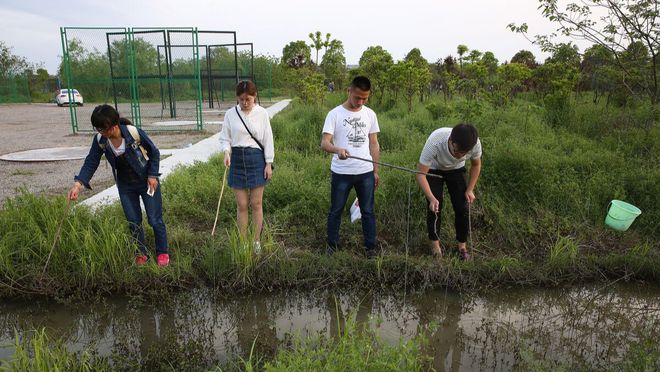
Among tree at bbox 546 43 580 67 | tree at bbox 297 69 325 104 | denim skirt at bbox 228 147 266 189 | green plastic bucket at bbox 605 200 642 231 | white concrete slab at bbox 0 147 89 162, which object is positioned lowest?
green plastic bucket at bbox 605 200 642 231

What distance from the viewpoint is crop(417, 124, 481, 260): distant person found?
3.36m

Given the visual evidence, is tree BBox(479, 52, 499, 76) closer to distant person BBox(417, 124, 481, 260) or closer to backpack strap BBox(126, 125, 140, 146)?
distant person BBox(417, 124, 481, 260)

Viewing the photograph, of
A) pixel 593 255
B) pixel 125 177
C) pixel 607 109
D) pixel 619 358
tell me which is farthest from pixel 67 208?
pixel 607 109

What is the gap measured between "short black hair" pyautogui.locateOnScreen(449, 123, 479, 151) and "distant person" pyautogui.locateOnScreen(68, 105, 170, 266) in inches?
89.3

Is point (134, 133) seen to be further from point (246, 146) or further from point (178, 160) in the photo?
point (178, 160)

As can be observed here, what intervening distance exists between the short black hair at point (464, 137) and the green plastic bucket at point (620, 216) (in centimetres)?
223

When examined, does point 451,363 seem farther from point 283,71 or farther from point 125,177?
point 283,71

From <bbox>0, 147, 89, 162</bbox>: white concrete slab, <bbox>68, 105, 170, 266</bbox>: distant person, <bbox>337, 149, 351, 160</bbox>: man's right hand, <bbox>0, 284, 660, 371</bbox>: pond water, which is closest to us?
<bbox>0, 284, 660, 371</bbox>: pond water

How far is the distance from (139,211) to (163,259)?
0.45 meters

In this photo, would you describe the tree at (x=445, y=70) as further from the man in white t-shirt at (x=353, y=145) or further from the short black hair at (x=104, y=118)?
the short black hair at (x=104, y=118)

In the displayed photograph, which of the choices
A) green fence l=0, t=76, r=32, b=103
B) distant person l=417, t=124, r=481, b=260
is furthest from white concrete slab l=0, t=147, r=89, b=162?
green fence l=0, t=76, r=32, b=103

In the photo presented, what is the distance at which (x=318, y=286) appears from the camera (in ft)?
11.8

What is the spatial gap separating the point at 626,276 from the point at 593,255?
0.31m

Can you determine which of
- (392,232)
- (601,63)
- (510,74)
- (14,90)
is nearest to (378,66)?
(510,74)
